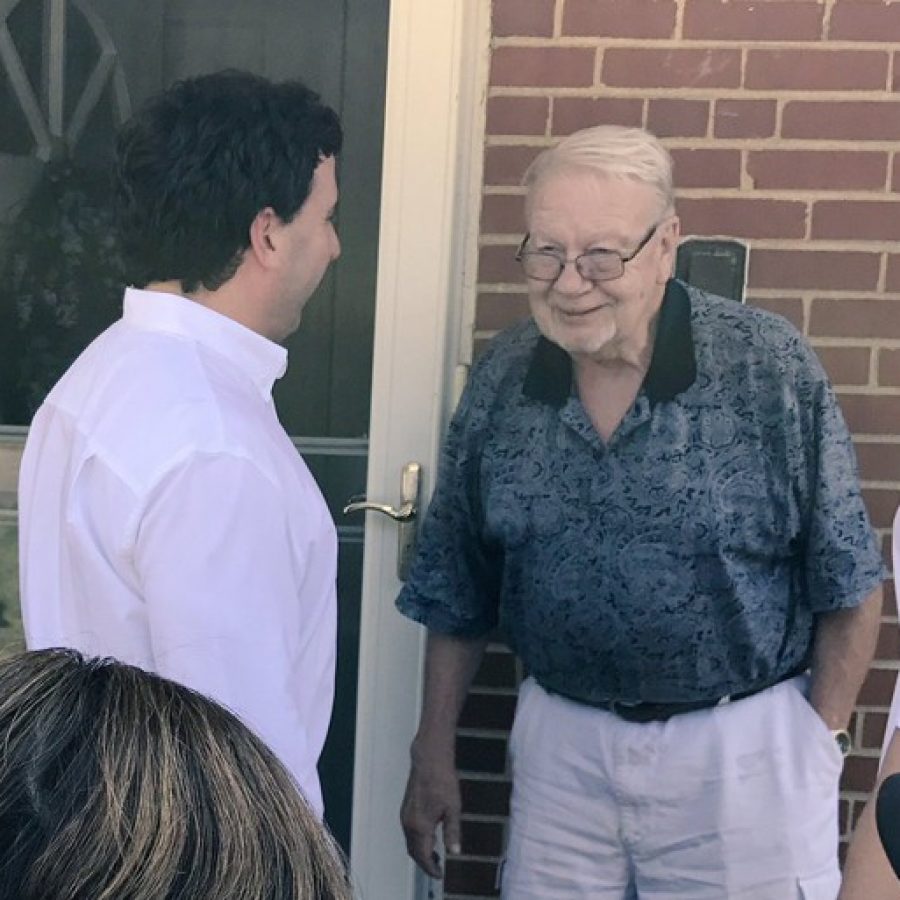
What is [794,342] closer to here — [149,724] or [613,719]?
[613,719]

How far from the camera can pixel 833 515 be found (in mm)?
A: 2312

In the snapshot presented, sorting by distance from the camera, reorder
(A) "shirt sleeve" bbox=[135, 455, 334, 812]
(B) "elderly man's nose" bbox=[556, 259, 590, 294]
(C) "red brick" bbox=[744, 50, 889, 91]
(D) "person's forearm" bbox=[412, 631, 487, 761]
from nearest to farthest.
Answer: (A) "shirt sleeve" bbox=[135, 455, 334, 812], (B) "elderly man's nose" bbox=[556, 259, 590, 294], (D) "person's forearm" bbox=[412, 631, 487, 761], (C) "red brick" bbox=[744, 50, 889, 91]

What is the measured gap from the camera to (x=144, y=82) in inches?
119

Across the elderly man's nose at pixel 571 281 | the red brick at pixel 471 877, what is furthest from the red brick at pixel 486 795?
the elderly man's nose at pixel 571 281

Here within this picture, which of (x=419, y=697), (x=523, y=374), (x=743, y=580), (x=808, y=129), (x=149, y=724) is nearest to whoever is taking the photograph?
(x=149, y=724)

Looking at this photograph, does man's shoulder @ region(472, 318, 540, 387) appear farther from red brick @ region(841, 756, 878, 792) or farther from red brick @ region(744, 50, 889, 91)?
red brick @ region(841, 756, 878, 792)

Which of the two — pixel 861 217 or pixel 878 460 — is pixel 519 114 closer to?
pixel 861 217

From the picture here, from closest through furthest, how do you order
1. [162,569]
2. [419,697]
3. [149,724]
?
[149,724] → [162,569] → [419,697]

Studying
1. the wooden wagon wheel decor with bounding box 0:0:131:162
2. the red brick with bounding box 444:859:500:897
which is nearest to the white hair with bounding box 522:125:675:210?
the wooden wagon wheel decor with bounding box 0:0:131:162

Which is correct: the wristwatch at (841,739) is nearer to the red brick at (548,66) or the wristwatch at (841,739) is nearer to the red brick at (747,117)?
the red brick at (747,117)

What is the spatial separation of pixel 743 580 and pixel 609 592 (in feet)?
0.71

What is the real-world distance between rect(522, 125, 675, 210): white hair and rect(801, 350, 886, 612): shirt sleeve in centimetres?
40

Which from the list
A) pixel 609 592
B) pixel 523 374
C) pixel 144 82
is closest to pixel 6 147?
pixel 144 82

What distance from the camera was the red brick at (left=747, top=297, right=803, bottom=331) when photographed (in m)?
2.74
